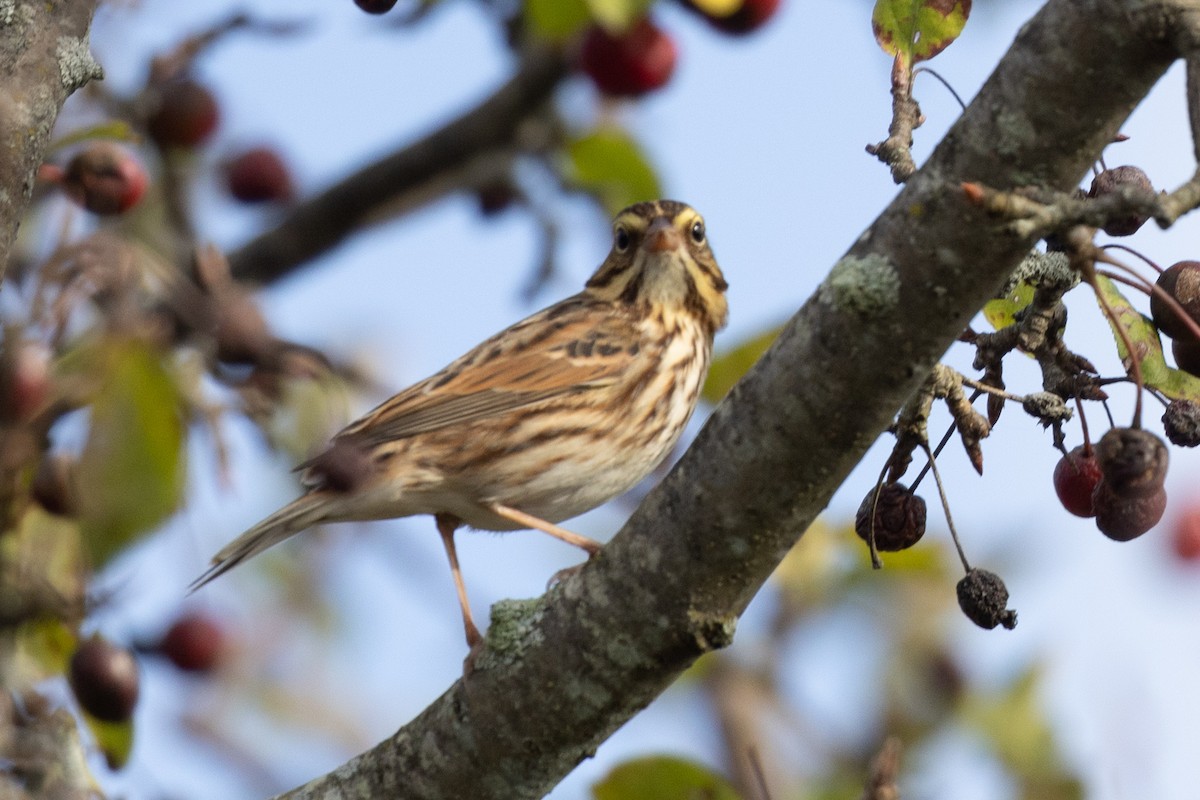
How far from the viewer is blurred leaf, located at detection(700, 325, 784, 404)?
5.36 m

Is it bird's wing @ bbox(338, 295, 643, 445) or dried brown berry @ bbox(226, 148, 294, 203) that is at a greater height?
dried brown berry @ bbox(226, 148, 294, 203)

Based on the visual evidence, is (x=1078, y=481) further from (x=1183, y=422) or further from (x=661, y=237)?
(x=661, y=237)

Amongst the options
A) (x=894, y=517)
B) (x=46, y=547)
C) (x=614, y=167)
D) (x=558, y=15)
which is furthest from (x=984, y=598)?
(x=46, y=547)

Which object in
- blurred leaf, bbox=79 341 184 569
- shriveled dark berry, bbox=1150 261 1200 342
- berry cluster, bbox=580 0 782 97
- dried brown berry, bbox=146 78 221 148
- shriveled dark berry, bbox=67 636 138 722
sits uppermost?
berry cluster, bbox=580 0 782 97

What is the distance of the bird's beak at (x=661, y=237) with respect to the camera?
21.2 feet

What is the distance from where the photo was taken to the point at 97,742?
4.98m

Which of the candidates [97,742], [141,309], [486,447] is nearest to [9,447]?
[141,309]

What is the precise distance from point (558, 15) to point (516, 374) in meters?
1.39

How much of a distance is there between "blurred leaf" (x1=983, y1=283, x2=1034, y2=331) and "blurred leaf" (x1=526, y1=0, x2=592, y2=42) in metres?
2.23

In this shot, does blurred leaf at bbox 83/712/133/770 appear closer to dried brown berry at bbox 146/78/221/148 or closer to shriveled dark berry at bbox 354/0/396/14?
shriveled dark berry at bbox 354/0/396/14

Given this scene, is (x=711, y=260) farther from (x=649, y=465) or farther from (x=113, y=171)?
(x=113, y=171)

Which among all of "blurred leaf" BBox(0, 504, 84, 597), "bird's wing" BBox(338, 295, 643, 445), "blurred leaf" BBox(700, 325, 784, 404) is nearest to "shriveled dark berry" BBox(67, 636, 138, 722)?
"blurred leaf" BBox(0, 504, 84, 597)

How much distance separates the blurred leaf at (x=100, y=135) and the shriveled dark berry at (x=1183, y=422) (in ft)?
9.61

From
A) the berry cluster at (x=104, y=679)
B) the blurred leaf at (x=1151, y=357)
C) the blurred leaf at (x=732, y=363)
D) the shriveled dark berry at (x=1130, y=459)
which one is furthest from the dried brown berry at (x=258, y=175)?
the shriveled dark berry at (x=1130, y=459)
